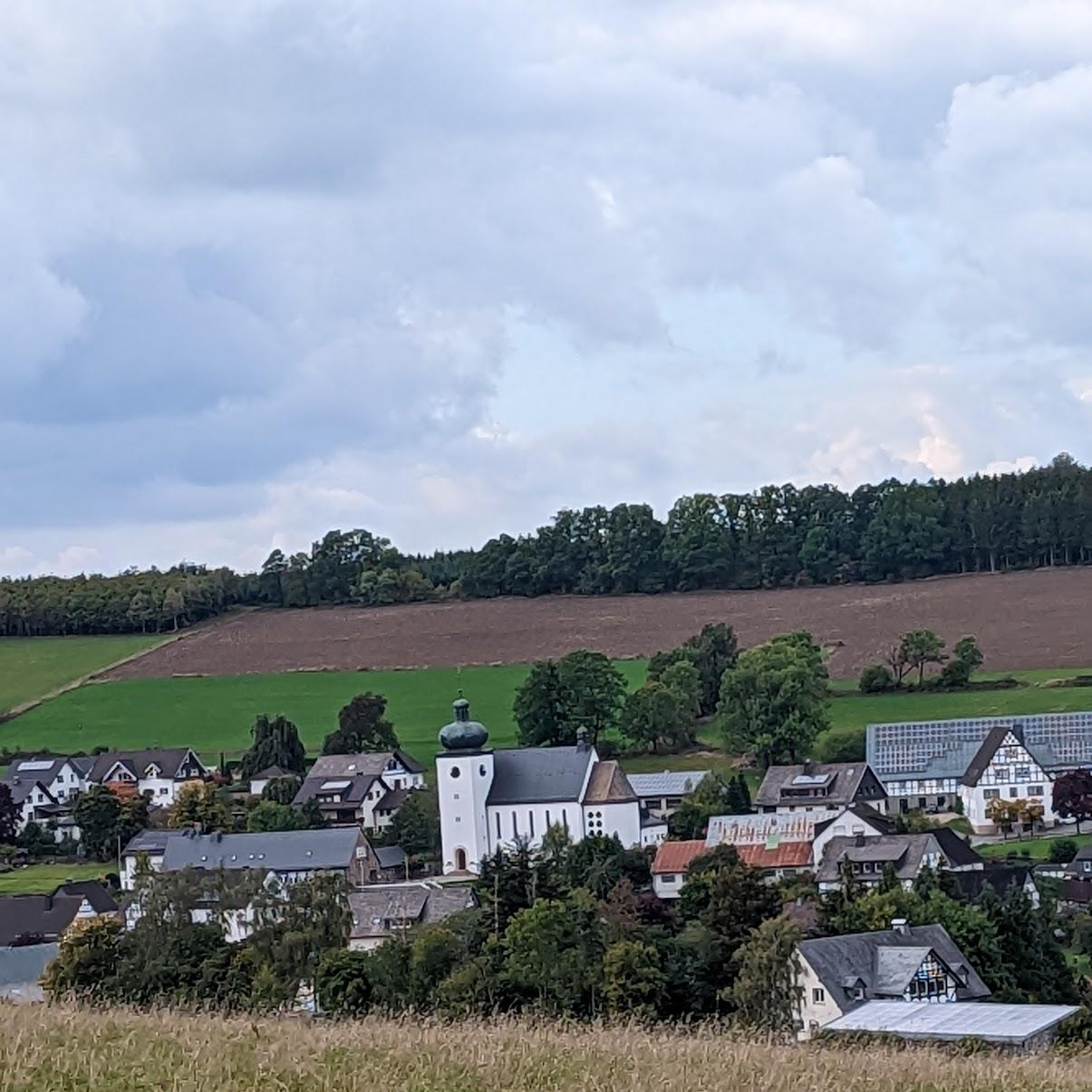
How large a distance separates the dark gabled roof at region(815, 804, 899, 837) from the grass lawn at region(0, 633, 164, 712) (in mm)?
55884

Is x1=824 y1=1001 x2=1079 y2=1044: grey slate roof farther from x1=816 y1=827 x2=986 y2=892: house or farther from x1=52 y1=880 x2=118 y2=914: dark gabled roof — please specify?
x1=52 y1=880 x2=118 y2=914: dark gabled roof

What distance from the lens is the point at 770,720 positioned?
7681 centimetres

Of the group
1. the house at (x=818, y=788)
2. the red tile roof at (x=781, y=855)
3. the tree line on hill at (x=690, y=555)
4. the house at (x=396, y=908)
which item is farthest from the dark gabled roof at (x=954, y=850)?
the tree line on hill at (x=690, y=555)

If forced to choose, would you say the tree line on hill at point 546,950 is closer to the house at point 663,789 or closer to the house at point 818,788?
the house at point 818,788

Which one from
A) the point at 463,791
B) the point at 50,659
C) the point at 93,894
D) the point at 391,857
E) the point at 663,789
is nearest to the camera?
the point at 93,894

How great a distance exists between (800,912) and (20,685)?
7318 cm

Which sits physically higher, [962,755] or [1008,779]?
[962,755]

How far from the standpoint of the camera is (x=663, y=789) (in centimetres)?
7331

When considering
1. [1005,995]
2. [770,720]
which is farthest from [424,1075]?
[770,720]

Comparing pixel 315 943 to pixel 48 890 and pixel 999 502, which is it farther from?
pixel 999 502

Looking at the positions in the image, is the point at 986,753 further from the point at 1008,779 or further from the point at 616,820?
the point at 616,820

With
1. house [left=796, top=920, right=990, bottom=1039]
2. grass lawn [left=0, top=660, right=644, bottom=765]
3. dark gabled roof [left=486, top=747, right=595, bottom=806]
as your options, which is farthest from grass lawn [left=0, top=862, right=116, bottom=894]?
house [left=796, top=920, right=990, bottom=1039]

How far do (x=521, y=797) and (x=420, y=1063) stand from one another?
209ft

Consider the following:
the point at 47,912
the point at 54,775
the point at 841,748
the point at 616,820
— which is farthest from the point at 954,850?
the point at 54,775
